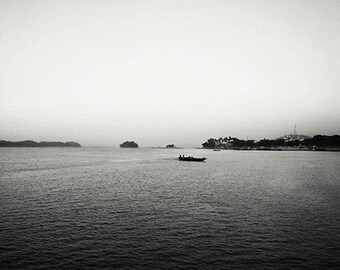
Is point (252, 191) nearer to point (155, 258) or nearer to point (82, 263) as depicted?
point (155, 258)

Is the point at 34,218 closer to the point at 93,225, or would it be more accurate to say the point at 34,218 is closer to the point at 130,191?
the point at 93,225

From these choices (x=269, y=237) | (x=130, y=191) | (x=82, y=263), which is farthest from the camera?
(x=130, y=191)

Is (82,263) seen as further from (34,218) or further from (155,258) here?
(34,218)

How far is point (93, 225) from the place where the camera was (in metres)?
31.5

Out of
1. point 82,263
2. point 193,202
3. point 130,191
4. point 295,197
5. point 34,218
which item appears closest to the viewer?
point 82,263

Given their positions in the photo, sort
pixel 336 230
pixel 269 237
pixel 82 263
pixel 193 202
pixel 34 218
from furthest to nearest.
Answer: pixel 193 202
pixel 34 218
pixel 336 230
pixel 269 237
pixel 82 263

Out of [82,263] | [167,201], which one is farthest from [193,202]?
[82,263]

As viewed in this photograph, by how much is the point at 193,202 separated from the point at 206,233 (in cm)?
1546

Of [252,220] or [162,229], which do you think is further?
[252,220]

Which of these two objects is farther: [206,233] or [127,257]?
[206,233]

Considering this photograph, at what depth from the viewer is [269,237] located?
28.0 metres

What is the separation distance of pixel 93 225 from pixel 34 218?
29.8 ft

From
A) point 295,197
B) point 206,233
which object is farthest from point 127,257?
point 295,197

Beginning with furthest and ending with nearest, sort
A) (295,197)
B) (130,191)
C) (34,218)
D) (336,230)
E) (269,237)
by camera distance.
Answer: (130,191) → (295,197) → (34,218) → (336,230) → (269,237)
